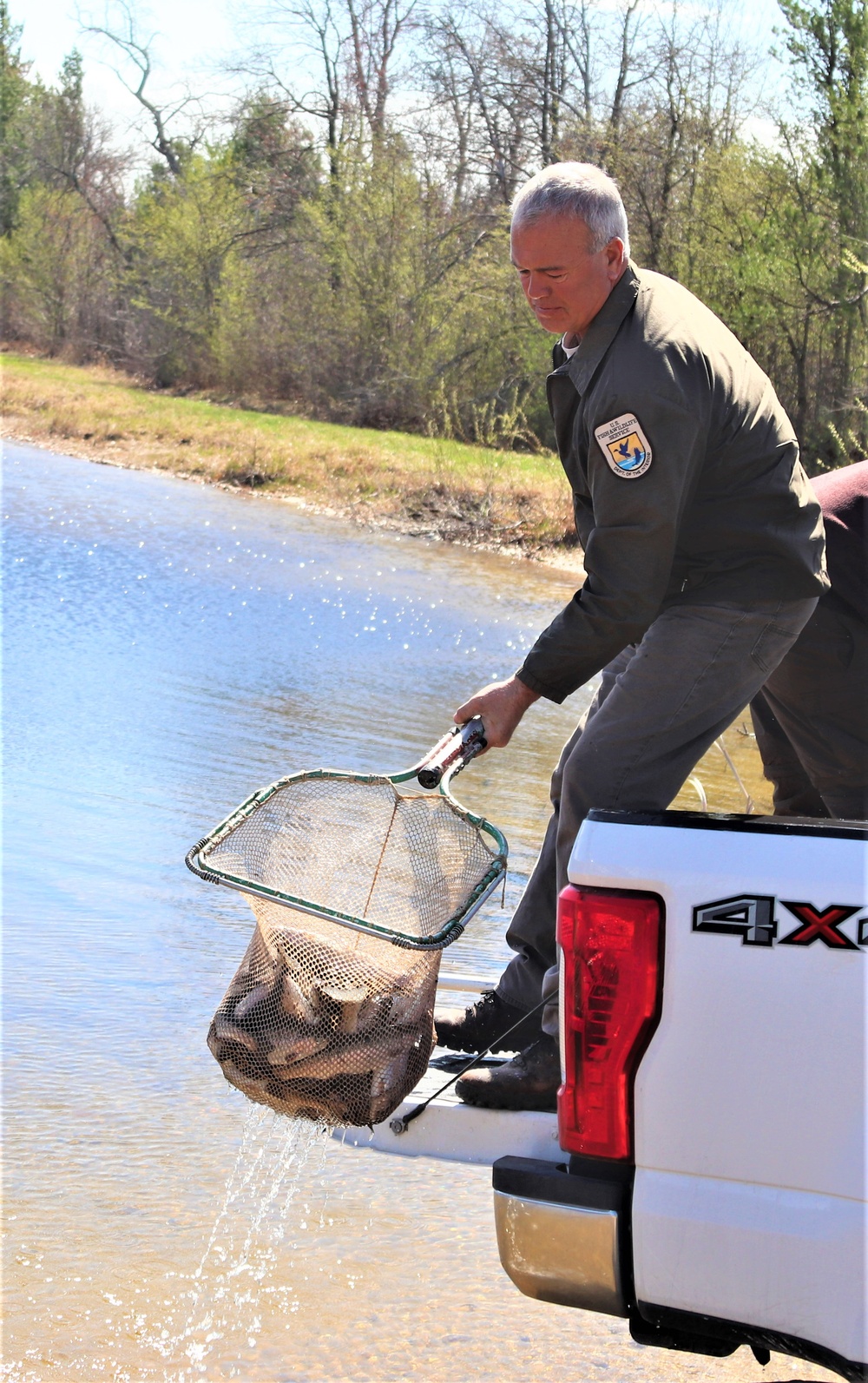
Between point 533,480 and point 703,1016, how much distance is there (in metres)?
20.0

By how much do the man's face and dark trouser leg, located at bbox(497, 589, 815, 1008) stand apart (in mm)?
670

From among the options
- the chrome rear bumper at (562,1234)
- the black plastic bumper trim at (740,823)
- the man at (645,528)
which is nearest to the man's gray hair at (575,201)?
the man at (645,528)

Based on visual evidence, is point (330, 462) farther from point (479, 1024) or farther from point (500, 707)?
point (500, 707)

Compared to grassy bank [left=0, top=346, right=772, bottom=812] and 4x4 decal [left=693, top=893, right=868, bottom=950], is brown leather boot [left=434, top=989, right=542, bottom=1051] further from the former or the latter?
grassy bank [left=0, top=346, right=772, bottom=812]

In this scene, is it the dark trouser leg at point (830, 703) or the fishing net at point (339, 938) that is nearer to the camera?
the fishing net at point (339, 938)

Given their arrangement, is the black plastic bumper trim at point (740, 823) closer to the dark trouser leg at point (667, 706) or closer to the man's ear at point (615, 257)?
the dark trouser leg at point (667, 706)

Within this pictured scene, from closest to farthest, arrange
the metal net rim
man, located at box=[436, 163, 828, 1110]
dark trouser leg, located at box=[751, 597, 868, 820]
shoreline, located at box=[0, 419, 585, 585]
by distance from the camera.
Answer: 1. the metal net rim
2. man, located at box=[436, 163, 828, 1110]
3. dark trouser leg, located at box=[751, 597, 868, 820]
4. shoreline, located at box=[0, 419, 585, 585]

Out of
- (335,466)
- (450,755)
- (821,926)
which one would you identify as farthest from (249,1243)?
(335,466)

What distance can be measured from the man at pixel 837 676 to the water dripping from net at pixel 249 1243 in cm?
174

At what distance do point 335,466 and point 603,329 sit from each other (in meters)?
21.5

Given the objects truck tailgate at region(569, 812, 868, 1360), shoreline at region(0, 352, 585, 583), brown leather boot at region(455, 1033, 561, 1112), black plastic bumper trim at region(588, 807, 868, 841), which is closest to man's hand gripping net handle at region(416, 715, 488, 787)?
brown leather boot at region(455, 1033, 561, 1112)

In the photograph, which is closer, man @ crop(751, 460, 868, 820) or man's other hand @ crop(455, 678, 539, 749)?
man's other hand @ crop(455, 678, 539, 749)

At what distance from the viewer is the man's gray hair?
2.94 m

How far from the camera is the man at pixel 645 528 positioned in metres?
2.91
